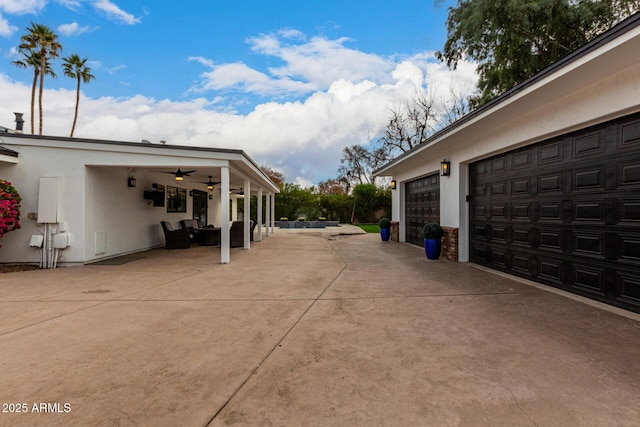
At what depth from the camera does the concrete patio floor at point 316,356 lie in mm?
1921

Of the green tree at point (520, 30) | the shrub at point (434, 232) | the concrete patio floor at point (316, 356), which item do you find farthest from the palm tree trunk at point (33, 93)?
the shrub at point (434, 232)

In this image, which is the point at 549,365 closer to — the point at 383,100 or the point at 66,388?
the point at 66,388

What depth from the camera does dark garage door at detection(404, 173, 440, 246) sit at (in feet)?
31.3

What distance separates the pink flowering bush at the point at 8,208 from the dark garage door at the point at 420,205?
1005 centimetres

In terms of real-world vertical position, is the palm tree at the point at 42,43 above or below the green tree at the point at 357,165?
above

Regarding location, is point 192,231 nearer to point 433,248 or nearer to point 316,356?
point 433,248

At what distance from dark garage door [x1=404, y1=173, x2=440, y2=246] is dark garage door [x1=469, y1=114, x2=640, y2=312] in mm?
2949

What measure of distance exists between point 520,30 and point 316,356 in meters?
12.3

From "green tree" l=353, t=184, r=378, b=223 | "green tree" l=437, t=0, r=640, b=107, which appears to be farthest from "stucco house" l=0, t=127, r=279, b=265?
"green tree" l=353, t=184, r=378, b=223

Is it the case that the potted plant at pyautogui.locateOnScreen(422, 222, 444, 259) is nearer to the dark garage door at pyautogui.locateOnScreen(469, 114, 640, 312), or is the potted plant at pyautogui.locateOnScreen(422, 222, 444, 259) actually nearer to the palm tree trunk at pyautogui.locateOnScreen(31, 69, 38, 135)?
the dark garage door at pyautogui.locateOnScreen(469, 114, 640, 312)

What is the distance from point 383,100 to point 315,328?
2190cm

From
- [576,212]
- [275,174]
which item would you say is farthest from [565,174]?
[275,174]

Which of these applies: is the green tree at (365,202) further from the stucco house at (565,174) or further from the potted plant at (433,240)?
the stucco house at (565,174)

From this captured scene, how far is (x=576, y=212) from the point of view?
4488mm
